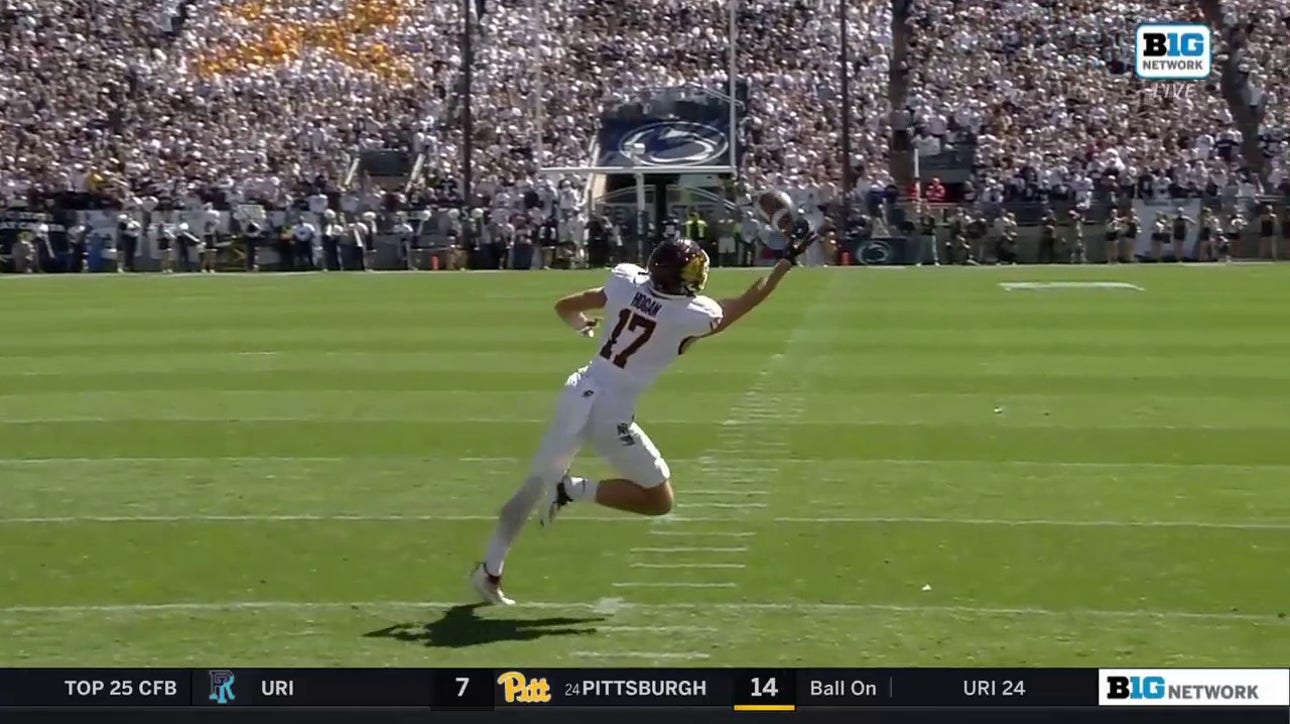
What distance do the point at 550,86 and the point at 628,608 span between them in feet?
140

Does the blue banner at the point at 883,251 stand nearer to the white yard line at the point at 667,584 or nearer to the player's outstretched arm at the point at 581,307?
the white yard line at the point at 667,584

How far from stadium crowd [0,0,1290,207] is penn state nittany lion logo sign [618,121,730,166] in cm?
255

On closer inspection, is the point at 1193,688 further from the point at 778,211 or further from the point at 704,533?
the point at 704,533

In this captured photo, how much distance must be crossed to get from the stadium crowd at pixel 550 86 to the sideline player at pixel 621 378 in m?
38.0

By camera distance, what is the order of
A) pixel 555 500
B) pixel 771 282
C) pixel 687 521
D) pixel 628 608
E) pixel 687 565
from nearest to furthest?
1. pixel 771 282
2. pixel 628 608
3. pixel 555 500
4. pixel 687 565
5. pixel 687 521

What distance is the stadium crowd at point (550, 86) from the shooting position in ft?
159

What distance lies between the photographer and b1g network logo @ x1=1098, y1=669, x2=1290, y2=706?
6660mm

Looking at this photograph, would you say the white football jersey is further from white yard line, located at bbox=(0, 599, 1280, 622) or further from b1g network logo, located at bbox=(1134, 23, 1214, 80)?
b1g network logo, located at bbox=(1134, 23, 1214, 80)

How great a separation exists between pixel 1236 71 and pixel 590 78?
A: 17.2 m

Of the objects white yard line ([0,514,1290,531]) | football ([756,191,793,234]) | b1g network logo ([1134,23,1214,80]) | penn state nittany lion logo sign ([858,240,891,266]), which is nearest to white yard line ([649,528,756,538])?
white yard line ([0,514,1290,531])

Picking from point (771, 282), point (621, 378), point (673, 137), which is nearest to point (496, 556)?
point (621, 378)

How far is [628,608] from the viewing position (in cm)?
927

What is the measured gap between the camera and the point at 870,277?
34.8 metres

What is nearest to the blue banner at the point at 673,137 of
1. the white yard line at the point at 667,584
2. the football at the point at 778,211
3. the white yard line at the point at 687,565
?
the white yard line at the point at 687,565
